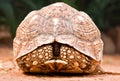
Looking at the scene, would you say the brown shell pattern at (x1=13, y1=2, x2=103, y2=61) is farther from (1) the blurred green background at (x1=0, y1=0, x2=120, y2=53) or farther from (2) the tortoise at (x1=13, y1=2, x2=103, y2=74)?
(1) the blurred green background at (x1=0, y1=0, x2=120, y2=53)

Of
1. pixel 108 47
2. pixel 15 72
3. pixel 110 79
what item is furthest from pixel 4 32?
pixel 110 79

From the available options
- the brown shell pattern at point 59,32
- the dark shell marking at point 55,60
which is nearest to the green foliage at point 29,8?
the brown shell pattern at point 59,32

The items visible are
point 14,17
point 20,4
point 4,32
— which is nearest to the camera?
point 14,17

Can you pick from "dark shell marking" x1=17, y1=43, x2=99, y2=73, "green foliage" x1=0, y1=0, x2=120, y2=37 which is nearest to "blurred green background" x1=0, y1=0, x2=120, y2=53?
"green foliage" x1=0, y1=0, x2=120, y2=37

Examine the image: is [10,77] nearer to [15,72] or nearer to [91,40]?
[15,72]

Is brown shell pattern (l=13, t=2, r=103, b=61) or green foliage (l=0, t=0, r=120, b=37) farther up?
green foliage (l=0, t=0, r=120, b=37)

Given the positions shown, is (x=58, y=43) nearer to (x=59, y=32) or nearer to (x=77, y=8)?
(x=59, y=32)

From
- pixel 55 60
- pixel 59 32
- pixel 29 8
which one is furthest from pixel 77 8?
pixel 55 60
